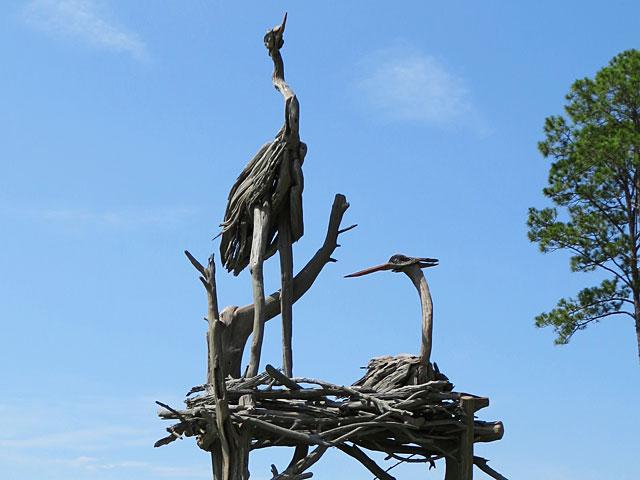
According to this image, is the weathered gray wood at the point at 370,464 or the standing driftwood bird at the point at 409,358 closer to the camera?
the standing driftwood bird at the point at 409,358

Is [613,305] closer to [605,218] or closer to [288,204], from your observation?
[605,218]

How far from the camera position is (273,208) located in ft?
29.7

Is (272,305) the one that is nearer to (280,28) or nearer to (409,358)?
(409,358)

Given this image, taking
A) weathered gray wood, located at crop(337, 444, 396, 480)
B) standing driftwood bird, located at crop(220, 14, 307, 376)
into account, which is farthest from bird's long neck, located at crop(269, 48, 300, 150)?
weathered gray wood, located at crop(337, 444, 396, 480)

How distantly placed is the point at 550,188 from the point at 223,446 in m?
8.18

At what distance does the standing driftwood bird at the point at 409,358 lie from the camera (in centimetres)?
853

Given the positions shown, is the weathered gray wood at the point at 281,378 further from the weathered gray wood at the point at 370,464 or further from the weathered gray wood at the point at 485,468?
the weathered gray wood at the point at 485,468

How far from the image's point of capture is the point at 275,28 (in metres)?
9.17

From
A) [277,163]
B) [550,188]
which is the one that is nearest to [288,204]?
[277,163]

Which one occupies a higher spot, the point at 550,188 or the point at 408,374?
the point at 550,188

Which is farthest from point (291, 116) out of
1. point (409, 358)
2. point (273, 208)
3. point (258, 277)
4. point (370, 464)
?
point (370, 464)

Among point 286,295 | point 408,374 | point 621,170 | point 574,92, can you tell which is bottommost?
point 408,374

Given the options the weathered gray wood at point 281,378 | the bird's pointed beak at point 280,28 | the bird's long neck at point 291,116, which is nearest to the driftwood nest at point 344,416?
the weathered gray wood at point 281,378

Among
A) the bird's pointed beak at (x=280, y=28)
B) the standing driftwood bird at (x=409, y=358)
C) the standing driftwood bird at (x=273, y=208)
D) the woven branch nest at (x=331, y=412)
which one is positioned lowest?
the woven branch nest at (x=331, y=412)
